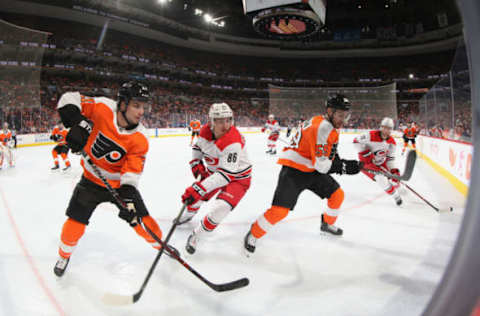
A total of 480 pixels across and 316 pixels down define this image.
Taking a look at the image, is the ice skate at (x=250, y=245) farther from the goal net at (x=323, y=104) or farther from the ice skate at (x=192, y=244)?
the goal net at (x=323, y=104)

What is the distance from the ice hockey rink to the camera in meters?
1.91

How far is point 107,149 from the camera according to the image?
209 centimetres

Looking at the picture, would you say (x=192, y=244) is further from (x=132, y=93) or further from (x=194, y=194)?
(x=132, y=93)

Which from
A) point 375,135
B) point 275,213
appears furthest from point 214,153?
point 375,135

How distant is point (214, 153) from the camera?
284 centimetres

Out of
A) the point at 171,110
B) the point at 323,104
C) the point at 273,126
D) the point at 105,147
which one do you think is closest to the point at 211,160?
the point at 105,147

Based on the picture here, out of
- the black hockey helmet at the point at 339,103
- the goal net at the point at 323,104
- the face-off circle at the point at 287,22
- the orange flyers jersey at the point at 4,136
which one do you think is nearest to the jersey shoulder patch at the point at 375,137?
the black hockey helmet at the point at 339,103

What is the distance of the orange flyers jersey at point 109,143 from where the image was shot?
207cm

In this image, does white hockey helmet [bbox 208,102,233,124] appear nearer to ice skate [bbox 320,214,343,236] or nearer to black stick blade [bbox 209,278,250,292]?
black stick blade [bbox 209,278,250,292]

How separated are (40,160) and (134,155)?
7.11 m

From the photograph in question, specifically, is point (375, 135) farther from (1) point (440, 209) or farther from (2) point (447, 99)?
(2) point (447, 99)

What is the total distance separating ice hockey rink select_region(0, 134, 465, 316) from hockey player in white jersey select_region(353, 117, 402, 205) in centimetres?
33

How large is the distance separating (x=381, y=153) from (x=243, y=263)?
2699mm

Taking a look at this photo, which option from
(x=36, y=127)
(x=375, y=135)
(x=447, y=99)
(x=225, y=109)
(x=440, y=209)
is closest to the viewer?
(x=225, y=109)
